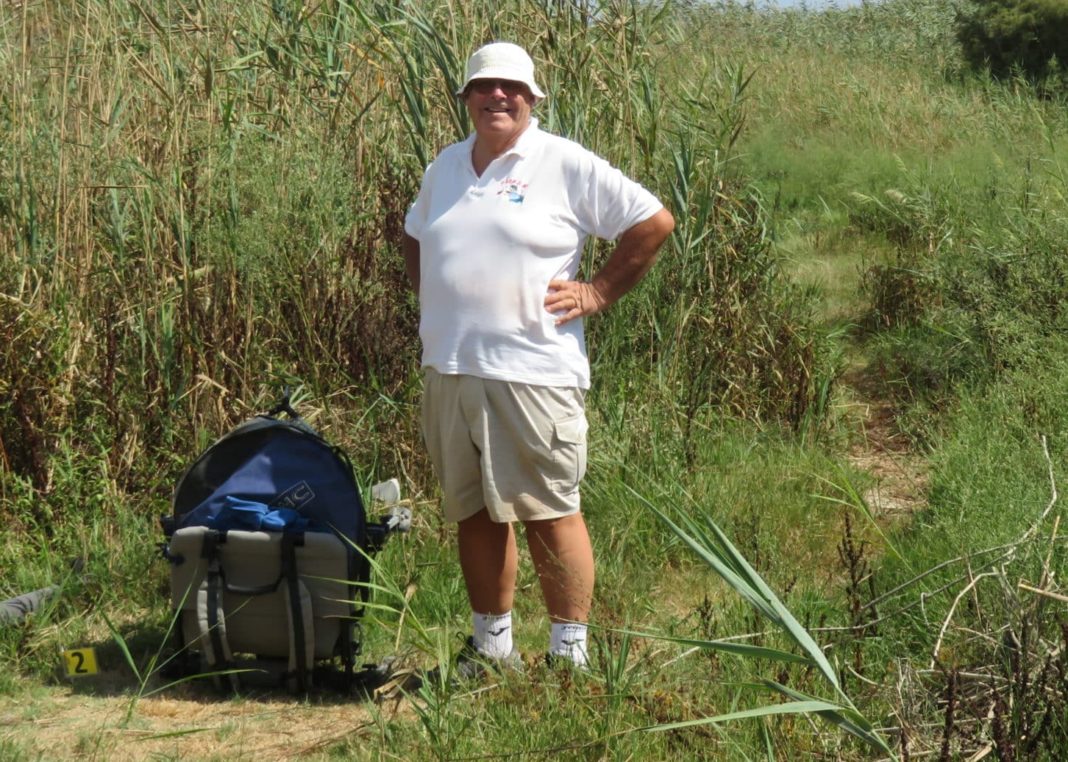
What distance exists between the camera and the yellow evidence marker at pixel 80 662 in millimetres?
4211

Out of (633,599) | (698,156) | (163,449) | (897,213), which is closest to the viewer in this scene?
(633,599)

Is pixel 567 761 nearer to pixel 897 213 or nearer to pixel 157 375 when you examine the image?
pixel 157 375

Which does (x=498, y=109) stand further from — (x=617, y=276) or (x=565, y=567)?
(x=565, y=567)

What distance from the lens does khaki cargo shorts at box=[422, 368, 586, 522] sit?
373 centimetres

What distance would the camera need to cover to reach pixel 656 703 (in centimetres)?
334

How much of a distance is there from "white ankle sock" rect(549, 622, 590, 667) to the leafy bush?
1073 centimetres

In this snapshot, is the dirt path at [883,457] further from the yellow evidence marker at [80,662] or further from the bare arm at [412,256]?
the yellow evidence marker at [80,662]

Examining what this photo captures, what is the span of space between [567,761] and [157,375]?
2749 mm

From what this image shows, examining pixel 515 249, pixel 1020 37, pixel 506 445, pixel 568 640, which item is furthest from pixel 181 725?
pixel 1020 37

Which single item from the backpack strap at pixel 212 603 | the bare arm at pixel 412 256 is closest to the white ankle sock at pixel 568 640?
the backpack strap at pixel 212 603

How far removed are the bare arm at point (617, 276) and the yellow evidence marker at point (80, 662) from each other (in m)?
1.83

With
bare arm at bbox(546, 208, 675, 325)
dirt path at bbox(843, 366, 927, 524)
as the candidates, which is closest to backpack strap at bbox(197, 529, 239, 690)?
bare arm at bbox(546, 208, 675, 325)

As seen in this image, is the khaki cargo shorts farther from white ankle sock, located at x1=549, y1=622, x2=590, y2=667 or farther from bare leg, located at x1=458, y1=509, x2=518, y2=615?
white ankle sock, located at x1=549, y1=622, x2=590, y2=667

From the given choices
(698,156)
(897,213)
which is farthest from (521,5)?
(897,213)
